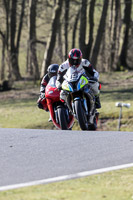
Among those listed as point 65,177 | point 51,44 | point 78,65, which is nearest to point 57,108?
point 78,65

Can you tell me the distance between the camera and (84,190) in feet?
16.9

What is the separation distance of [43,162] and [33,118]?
13.4 m

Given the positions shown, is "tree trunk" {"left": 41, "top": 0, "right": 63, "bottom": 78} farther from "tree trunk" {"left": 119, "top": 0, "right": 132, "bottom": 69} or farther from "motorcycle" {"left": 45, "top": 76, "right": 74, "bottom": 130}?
"motorcycle" {"left": 45, "top": 76, "right": 74, "bottom": 130}

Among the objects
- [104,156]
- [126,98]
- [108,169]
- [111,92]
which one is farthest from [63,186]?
[111,92]

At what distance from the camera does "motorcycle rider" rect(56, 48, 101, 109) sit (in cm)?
1101

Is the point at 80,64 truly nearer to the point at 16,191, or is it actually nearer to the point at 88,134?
the point at 88,134

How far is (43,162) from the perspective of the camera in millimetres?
6617

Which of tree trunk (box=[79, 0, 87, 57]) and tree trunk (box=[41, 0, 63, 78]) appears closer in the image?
tree trunk (box=[41, 0, 63, 78])

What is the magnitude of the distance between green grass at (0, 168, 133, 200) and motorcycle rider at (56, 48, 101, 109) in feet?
17.6

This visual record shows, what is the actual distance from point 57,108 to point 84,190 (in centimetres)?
677

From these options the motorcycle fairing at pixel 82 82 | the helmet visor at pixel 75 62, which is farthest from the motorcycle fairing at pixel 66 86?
the helmet visor at pixel 75 62

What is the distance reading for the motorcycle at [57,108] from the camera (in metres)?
11.8

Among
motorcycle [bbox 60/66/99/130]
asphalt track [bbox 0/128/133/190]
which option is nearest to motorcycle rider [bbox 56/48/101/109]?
motorcycle [bbox 60/66/99/130]

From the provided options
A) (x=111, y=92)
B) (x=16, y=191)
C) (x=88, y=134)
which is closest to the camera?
(x=16, y=191)
